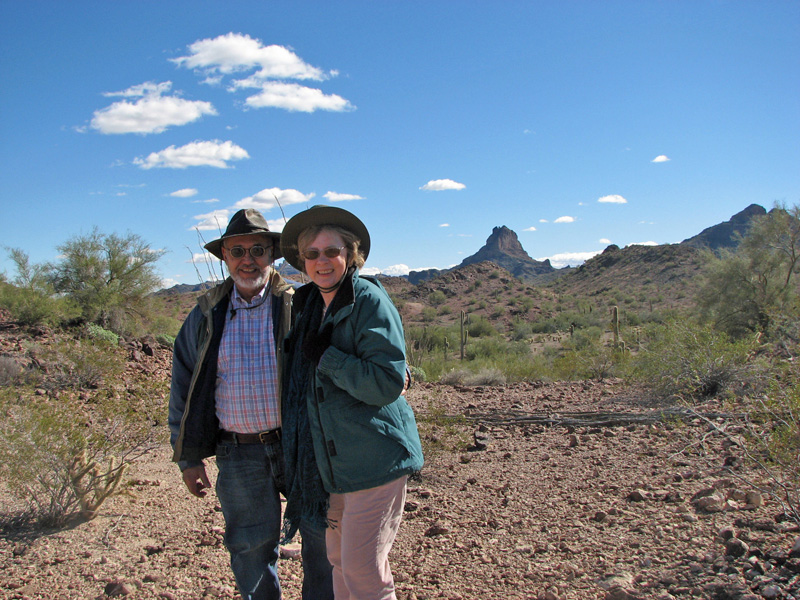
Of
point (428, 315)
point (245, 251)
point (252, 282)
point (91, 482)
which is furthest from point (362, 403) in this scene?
point (428, 315)

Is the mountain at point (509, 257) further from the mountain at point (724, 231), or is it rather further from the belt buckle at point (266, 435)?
the belt buckle at point (266, 435)

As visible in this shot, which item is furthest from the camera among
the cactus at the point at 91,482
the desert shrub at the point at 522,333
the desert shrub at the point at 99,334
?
the desert shrub at the point at 522,333

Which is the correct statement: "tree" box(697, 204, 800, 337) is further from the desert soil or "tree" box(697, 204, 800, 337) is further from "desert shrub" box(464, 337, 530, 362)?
the desert soil

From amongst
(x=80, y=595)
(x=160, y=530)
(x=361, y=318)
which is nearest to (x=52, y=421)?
(x=160, y=530)

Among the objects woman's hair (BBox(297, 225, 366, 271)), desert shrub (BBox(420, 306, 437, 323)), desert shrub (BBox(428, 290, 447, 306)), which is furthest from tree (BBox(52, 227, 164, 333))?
desert shrub (BBox(428, 290, 447, 306))

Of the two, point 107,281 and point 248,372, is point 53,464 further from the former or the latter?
point 107,281

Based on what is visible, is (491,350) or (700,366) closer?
(700,366)

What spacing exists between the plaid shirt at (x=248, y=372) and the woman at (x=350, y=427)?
22 cm

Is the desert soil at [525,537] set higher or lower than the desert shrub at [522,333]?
lower

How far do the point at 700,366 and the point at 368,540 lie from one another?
7812mm

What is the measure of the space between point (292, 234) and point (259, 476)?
112 centimetres

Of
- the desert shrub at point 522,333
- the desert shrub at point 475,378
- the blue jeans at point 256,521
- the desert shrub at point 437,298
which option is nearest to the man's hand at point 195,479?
the blue jeans at point 256,521

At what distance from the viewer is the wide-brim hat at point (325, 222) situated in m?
2.58

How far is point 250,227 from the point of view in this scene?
2.91 meters
